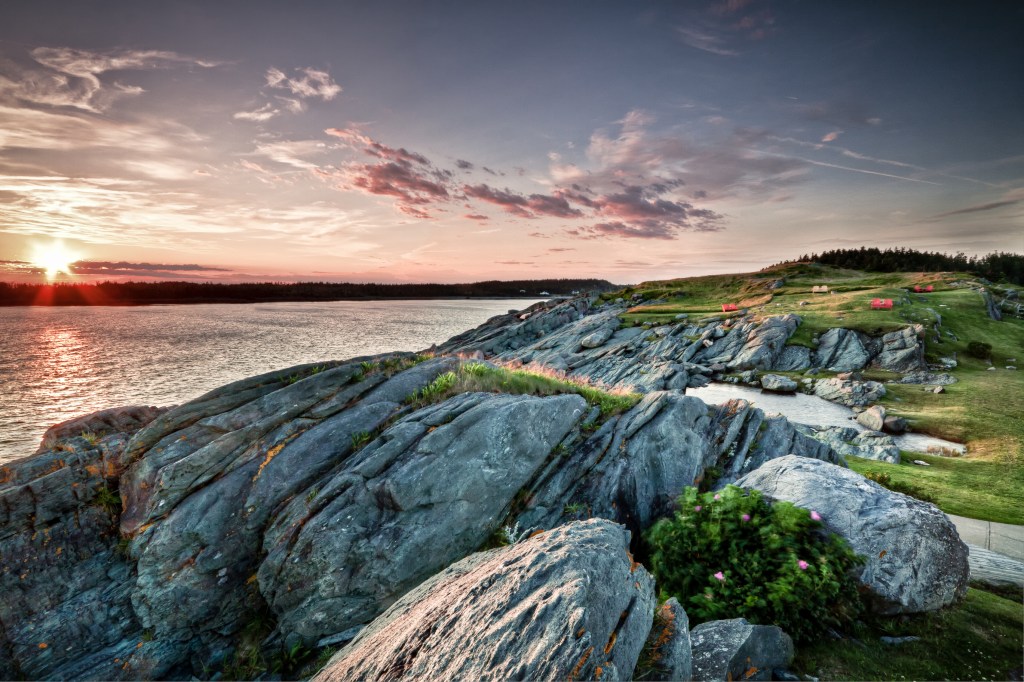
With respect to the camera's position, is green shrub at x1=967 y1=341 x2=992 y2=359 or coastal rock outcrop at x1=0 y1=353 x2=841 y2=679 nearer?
coastal rock outcrop at x1=0 y1=353 x2=841 y2=679

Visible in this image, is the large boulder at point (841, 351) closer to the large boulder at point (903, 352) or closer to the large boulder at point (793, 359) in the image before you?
the large boulder at point (793, 359)

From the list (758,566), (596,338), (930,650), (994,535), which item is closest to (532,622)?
(758,566)

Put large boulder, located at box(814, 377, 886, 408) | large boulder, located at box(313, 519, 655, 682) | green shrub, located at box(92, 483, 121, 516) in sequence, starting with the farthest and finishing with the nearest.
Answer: large boulder, located at box(814, 377, 886, 408)
green shrub, located at box(92, 483, 121, 516)
large boulder, located at box(313, 519, 655, 682)

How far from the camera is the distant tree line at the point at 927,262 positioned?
464 feet

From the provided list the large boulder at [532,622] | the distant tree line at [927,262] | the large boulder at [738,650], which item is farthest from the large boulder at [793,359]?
the distant tree line at [927,262]

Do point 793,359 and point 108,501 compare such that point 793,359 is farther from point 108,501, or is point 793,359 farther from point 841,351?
point 108,501

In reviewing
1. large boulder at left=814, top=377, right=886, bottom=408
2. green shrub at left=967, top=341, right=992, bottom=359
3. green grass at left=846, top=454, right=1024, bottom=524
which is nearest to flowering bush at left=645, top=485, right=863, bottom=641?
green grass at left=846, top=454, right=1024, bottom=524

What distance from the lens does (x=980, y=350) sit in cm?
4800

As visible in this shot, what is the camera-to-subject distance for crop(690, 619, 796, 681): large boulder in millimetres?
5457

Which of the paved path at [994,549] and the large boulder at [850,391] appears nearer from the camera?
the paved path at [994,549]

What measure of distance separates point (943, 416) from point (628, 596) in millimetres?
43975

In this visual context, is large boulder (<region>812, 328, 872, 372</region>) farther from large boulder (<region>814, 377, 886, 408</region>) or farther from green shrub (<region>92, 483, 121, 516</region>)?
green shrub (<region>92, 483, 121, 516</region>)

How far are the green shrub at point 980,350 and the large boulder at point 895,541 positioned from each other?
210 ft

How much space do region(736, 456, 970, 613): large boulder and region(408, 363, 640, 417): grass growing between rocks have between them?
5.70m
